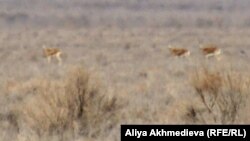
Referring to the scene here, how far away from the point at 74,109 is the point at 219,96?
2.14m

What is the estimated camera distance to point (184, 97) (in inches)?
558

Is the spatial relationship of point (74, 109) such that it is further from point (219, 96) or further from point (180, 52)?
point (180, 52)

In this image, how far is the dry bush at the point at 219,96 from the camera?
1109cm

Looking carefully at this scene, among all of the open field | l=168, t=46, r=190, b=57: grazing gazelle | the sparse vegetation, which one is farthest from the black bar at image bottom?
l=168, t=46, r=190, b=57: grazing gazelle

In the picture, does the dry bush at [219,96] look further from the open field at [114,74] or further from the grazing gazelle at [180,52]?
the grazing gazelle at [180,52]

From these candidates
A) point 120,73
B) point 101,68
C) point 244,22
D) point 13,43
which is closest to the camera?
point 120,73

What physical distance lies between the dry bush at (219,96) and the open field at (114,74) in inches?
0.6


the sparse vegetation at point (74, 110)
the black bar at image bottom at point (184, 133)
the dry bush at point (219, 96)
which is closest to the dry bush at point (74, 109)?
the sparse vegetation at point (74, 110)

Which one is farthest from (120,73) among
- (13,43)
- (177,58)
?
(13,43)

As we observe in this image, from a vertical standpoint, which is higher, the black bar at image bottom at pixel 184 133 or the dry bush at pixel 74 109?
the dry bush at pixel 74 109

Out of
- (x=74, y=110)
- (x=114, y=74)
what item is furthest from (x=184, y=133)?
(x=114, y=74)

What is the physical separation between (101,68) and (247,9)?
A: 1429 inches

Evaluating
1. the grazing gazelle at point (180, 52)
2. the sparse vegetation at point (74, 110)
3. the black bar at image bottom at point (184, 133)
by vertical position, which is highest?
the grazing gazelle at point (180, 52)

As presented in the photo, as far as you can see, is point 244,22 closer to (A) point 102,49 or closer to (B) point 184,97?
(A) point 102,49
